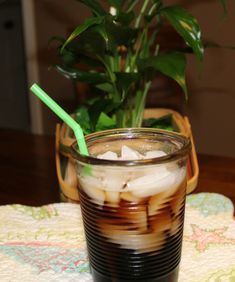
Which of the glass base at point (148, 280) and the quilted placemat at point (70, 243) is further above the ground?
the glass base at point (148, 280)

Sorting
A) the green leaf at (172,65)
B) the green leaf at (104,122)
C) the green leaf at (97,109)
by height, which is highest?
the green leaf at (172,65)

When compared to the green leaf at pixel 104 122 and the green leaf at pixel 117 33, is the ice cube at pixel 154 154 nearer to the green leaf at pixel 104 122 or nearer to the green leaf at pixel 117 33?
the green leaf at pixel 117 33

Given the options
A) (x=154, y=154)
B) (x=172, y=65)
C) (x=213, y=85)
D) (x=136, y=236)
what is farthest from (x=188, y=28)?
(x=213, y=85)

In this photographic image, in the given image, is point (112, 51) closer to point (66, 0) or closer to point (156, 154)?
point (156, 154)

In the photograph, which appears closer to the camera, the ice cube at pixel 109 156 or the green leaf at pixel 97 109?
the ice cube at pixel 109 156

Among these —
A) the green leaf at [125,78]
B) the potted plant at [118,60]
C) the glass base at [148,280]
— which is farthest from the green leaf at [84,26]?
the glass base at [148,280]

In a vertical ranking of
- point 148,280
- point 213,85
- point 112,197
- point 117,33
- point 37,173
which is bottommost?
point 213,85

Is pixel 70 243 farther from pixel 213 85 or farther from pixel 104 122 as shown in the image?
pixel 213 85
